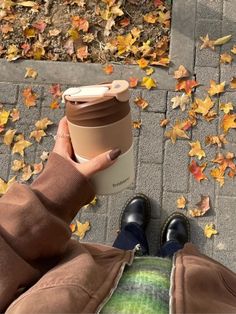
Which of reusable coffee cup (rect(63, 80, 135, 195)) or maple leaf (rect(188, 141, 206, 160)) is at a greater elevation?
reusable coffee cup (rect(63, 80, 135, 195))

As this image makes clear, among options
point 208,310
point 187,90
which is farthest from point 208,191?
point 208,310

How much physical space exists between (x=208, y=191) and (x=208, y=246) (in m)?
0.36

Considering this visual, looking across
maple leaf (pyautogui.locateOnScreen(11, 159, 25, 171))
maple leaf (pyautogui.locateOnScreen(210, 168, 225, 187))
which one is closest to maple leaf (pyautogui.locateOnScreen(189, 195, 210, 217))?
maple leaf (pyautogui.locateOnScreen(210, 168, 225, 187))

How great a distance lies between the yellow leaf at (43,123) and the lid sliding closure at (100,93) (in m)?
1.54

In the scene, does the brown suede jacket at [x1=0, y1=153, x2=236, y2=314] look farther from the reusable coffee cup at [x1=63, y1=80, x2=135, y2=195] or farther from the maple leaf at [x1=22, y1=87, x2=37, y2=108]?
the maple leaf at [x1=22, y1=87, x2=37, y2=108]

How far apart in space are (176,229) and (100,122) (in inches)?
55.0

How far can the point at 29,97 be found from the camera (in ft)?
11.2

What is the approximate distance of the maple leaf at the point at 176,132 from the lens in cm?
323

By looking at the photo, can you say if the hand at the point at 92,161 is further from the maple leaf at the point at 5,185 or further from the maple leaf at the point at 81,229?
the maple leaf at the point at 5,185

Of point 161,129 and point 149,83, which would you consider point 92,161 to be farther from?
point 149,83

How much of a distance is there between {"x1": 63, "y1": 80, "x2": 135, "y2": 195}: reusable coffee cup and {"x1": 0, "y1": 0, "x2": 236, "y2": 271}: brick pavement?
3.85 ft

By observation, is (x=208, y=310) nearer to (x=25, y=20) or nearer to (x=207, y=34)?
(x=207, y=34)

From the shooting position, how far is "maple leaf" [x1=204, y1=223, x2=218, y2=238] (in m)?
3.07

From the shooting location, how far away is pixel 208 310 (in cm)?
140
